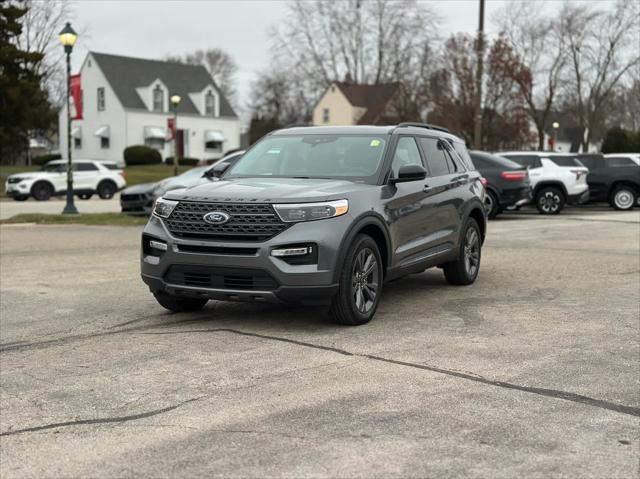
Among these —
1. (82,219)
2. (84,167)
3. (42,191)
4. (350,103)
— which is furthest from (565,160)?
(350,103)

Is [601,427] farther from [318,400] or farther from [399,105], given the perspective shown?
[399,105]

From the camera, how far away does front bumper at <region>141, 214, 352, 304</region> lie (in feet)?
22.0

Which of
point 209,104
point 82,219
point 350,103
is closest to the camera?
point 82,219

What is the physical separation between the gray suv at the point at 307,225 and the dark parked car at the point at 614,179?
18.1m

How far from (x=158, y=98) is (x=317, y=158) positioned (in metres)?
57.9

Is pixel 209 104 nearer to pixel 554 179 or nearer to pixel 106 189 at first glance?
pixel 106 189

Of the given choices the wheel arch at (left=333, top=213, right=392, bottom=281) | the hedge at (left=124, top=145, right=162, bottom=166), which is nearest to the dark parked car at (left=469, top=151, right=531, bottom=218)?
the wheel arch at (left=333, top=213, right=392, bottom=281)

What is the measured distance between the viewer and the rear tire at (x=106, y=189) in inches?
1345

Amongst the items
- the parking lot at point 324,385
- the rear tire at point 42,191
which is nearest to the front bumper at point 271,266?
the parking lot at point 324,385

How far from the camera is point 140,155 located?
56.2 metres

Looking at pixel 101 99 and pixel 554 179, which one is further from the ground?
pixel 101 99

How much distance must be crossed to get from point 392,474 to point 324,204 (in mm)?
3344

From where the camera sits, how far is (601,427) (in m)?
4.55

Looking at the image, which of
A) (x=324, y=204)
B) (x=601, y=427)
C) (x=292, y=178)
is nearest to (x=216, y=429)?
(x=601, y=427)
